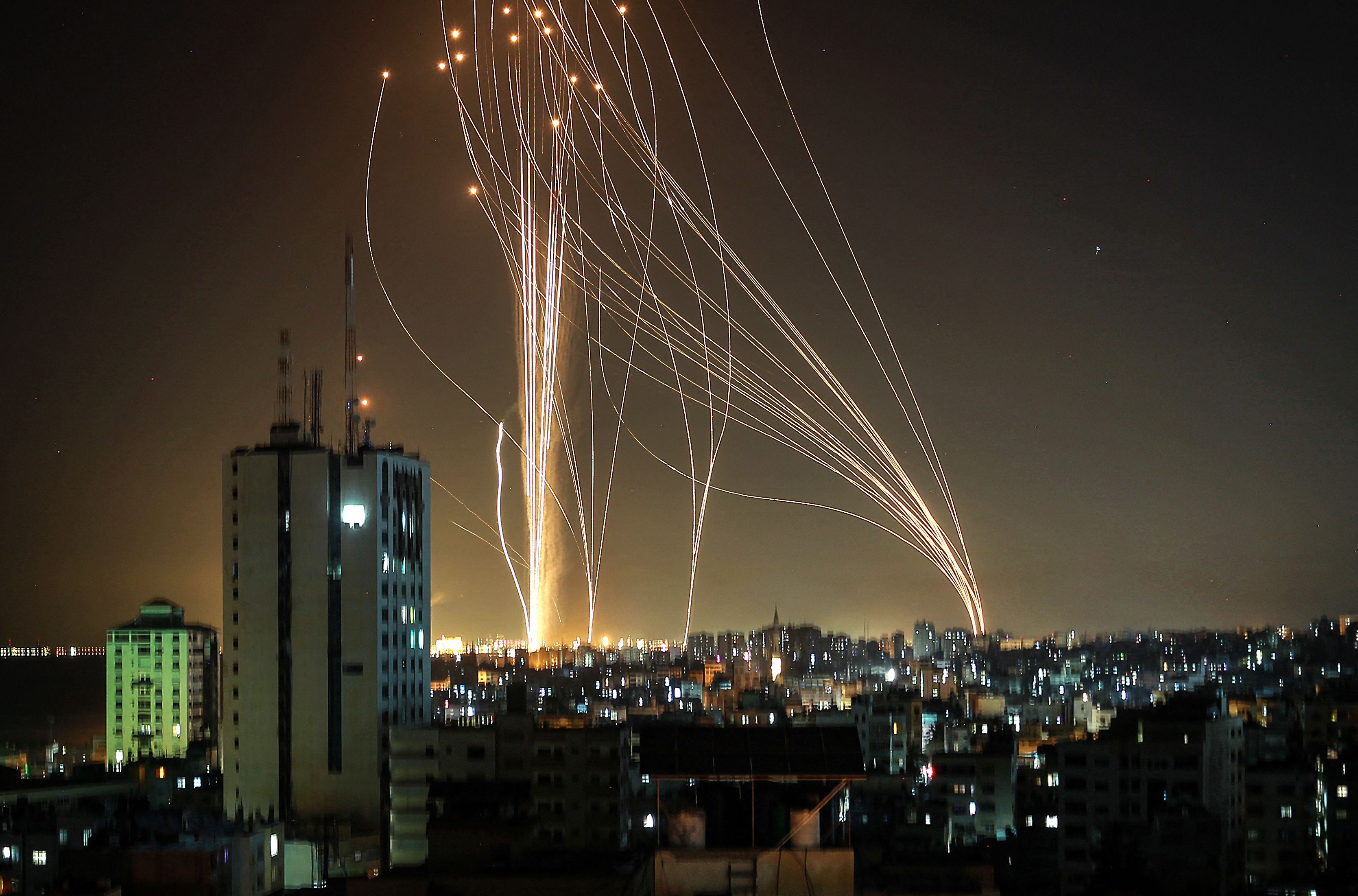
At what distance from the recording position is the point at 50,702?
68500 mm

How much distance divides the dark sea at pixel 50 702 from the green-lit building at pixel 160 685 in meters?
6.88

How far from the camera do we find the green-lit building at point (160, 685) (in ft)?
118

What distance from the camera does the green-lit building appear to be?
118 feet

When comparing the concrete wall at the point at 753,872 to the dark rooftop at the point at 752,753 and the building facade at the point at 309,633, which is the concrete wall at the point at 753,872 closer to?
the dark rooftop at the point at 752,753

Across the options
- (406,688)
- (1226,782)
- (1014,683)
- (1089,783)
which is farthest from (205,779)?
(1014,683)

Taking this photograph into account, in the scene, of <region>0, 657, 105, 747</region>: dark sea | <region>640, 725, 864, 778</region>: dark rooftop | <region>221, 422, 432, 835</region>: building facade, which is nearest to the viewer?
<region>640, 725, 864, 778</region>: dark rooftop

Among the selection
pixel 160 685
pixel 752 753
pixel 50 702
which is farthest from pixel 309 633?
pixel 50 702

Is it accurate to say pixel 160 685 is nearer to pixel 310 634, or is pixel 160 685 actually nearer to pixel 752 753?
pixel 310 634

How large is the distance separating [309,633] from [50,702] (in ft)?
184

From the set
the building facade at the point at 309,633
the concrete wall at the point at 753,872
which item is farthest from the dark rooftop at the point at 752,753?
the building facade at the point at 309,633

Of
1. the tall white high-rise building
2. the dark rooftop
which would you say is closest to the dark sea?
the tall white high-rise building

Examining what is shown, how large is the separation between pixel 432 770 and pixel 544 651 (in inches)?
814

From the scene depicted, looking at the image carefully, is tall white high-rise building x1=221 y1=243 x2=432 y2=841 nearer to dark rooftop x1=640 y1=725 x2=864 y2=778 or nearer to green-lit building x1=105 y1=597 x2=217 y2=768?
dark rooftop x1=640 y1=725 x2=864 y2=778

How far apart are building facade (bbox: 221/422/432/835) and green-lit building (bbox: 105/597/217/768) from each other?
717 inches
